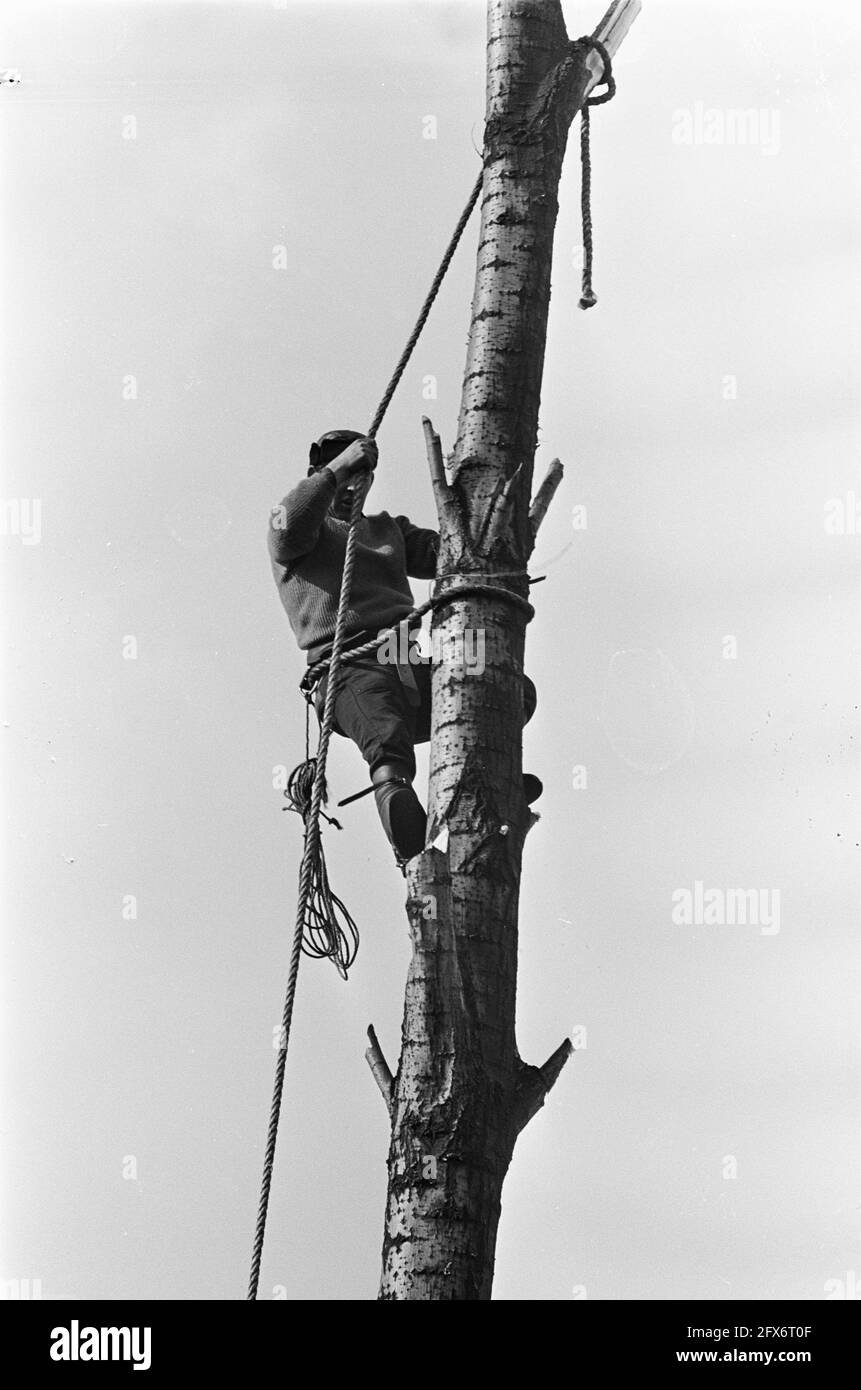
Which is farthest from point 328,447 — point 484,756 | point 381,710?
point 484,756

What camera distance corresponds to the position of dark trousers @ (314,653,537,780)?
4848mm

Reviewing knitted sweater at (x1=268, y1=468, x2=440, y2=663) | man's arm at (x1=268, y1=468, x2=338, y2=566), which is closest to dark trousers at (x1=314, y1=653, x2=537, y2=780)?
knitted sweater at (x1=268, y1=468, x2=440, y2=663)

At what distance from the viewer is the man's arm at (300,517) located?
4742mm

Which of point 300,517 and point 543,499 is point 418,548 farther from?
point 543,499

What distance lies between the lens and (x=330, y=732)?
14.2ft

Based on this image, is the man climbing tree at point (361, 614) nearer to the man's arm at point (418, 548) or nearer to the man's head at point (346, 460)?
the man's head at point (346, 460)

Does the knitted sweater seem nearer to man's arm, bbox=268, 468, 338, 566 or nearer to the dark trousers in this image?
man's arm, bbox=268, 468, 338, 566

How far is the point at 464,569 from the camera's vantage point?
13.1 feet

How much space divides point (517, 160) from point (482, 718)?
5.41 feet

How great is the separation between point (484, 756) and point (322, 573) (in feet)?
5.22
